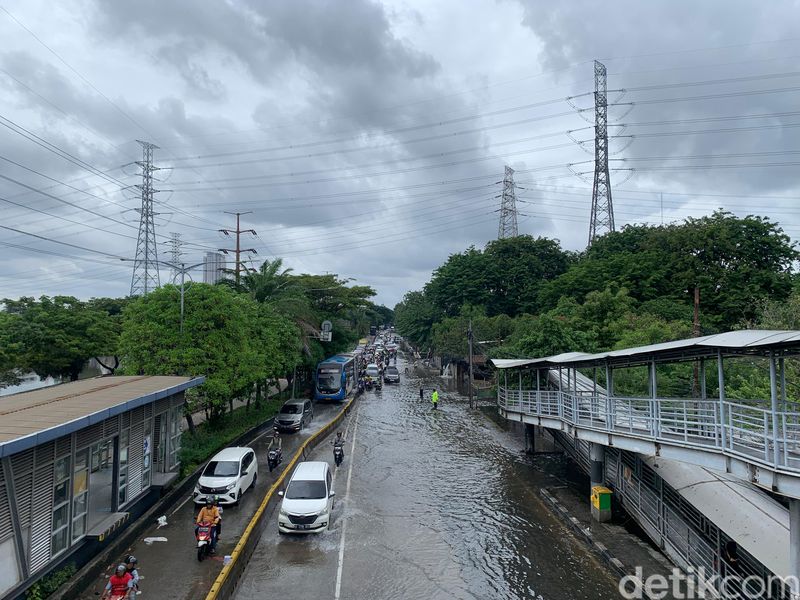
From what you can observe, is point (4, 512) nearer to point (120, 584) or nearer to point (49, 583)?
point (49, 583)

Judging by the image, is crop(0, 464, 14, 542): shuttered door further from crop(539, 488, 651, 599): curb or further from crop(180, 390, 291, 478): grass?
crop(539, 488, 651, 599): curb

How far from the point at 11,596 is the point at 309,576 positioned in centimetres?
547

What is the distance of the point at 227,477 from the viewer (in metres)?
16.7

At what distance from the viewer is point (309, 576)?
38.9ft

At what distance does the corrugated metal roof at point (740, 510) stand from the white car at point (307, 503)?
8812 millimetres

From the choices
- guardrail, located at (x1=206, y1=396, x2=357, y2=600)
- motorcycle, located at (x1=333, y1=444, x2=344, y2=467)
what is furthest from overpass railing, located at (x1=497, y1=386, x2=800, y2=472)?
guardrail, located at (x1=206, y1=396, x2=357, y2=600)

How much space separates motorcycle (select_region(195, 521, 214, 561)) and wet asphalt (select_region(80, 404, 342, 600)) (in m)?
0.19

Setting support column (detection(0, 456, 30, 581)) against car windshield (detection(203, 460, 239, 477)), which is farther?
car windshield (detection(203, 460, 239, 477))

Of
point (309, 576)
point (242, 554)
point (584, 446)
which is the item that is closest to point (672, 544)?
point (584, 446)

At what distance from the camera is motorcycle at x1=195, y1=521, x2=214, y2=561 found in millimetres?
12258

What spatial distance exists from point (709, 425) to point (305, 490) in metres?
10.3

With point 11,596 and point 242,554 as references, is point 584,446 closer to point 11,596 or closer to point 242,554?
point 242,554

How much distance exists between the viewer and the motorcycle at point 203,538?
12258 millimetres

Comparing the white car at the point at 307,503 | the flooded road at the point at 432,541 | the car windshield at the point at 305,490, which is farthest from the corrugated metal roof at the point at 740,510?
the car windshield at the point at 305,490
